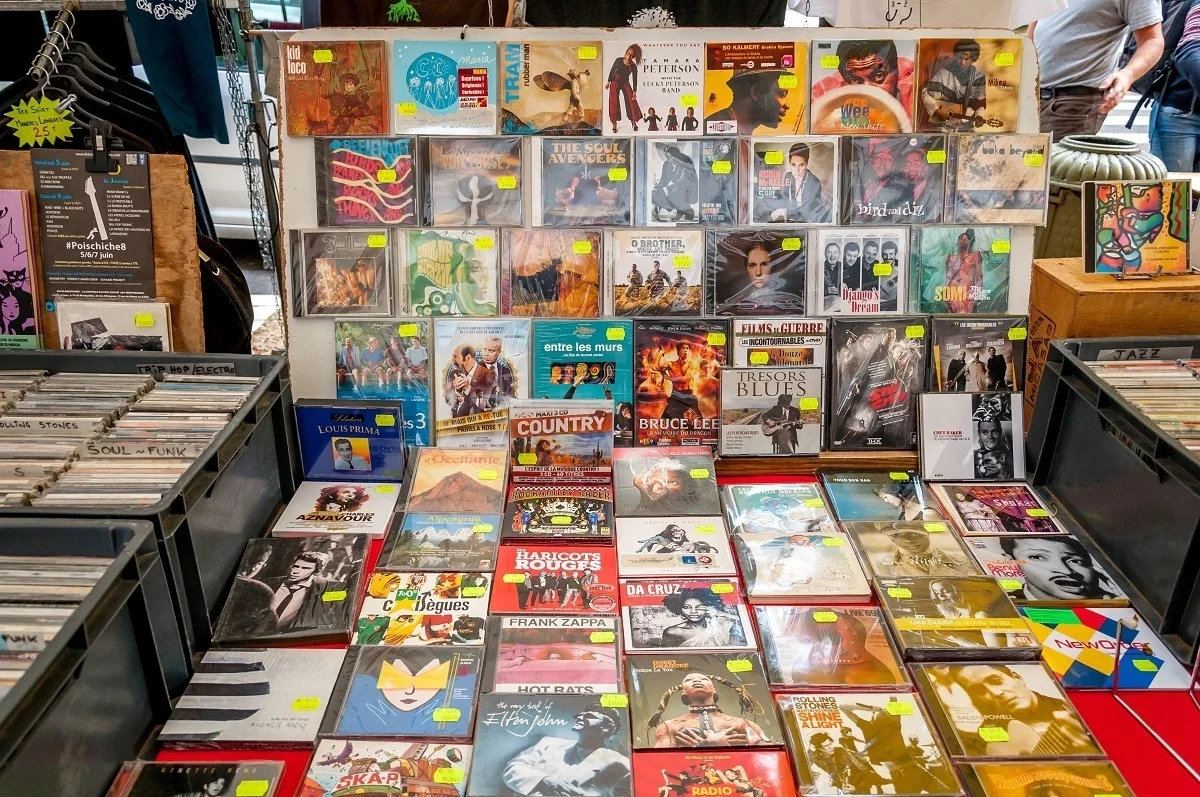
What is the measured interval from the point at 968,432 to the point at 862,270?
0.58m

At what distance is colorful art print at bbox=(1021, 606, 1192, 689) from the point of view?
2176 millimetres

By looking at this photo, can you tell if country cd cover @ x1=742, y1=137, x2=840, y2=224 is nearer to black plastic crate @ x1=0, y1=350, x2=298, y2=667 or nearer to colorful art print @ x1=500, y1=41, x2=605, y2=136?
colorful art print @ x1=500, y1=41, x2=605, y2=136

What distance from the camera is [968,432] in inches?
114

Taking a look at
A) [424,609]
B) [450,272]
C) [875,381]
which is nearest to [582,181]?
[450,272]

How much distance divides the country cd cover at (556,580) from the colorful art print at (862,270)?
3.36 ft

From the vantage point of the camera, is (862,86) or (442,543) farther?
(862,86)

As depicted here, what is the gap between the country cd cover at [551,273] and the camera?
2.81 metres

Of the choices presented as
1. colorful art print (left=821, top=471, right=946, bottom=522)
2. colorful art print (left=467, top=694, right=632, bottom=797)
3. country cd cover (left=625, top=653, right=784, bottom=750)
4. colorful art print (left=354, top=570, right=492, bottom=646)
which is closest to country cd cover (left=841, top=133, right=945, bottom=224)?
colorful art print (left=821, top=471, right=946, bottom=522)

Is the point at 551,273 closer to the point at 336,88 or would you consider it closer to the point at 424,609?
the point at 336,88

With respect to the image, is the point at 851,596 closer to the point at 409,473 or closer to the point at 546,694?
the point at 546,694

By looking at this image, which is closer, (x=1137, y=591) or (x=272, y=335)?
(x=1137, y=591)

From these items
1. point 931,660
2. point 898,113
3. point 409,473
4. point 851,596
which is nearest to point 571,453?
point 409,473

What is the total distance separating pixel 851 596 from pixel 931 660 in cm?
26

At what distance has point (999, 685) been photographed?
6.91 feet
